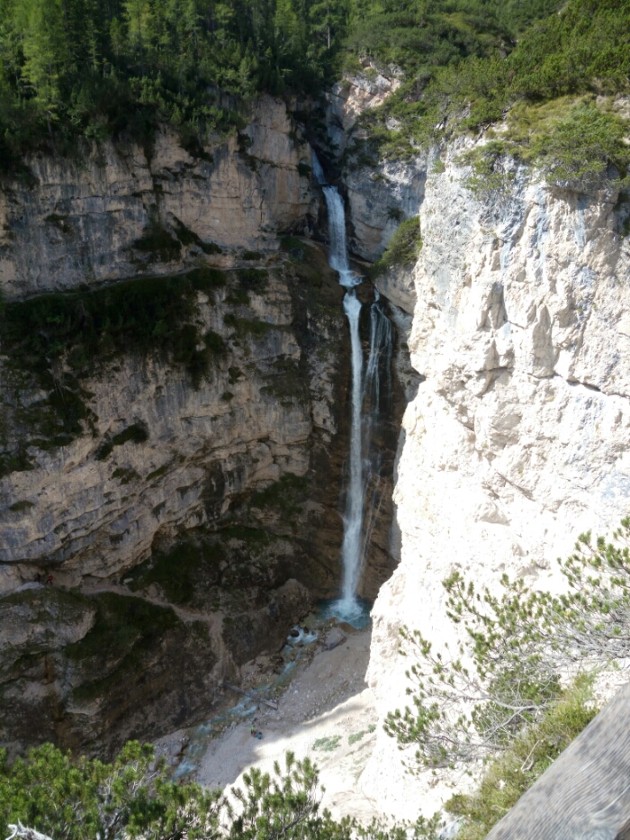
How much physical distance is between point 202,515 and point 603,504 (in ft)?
59.2

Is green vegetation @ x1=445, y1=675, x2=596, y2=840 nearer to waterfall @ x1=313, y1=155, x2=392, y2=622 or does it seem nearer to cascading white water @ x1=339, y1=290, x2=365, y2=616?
waterfall @ x1=313, y1=155, x2=392, y2=622

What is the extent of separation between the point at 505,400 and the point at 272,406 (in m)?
13.5

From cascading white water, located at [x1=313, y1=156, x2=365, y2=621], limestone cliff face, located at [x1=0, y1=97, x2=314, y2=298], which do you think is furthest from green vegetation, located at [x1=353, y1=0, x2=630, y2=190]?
limestone cliff face, located at [x1=0, y1=97, x2=314, y2=298]

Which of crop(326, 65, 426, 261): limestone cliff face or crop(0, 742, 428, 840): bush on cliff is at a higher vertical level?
crop(326, 65, 426, 261): limestone cliff face

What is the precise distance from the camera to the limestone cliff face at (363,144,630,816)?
12617 millimetres

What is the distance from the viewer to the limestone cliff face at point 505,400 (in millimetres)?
12617

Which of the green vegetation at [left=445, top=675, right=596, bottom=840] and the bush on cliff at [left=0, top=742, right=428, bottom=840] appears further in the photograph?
the green vegetation at [left=445, top=675, right=596, bottom=840]

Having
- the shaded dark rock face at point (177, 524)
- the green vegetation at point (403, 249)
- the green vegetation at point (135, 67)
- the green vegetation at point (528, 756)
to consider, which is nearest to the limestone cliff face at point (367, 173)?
the green vegetation at point (135, 67)

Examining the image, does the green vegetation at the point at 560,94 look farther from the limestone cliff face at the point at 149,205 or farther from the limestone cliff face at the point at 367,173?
the limestone cliff face at the point at 149,205

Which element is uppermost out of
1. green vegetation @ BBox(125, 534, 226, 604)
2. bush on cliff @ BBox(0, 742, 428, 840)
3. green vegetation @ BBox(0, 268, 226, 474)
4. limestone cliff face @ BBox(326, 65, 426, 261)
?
limestone cliff face @ BBox(326, 65, 426, 261)

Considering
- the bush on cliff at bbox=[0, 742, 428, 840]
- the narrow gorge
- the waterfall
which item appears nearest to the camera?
the bush on cliff at bbox=[0, 742, 428, 840]

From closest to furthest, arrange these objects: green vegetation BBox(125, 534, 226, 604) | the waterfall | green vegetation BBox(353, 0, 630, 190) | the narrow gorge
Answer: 1. green vegetation BBox(353, 0, 630, 190)
2. the narrow gorge
3. green vegetation BBox(125, 534, 226, 604)
4. the waterfall

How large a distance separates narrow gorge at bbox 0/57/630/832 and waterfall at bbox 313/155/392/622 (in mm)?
102

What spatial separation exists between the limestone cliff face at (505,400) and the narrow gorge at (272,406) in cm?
6
